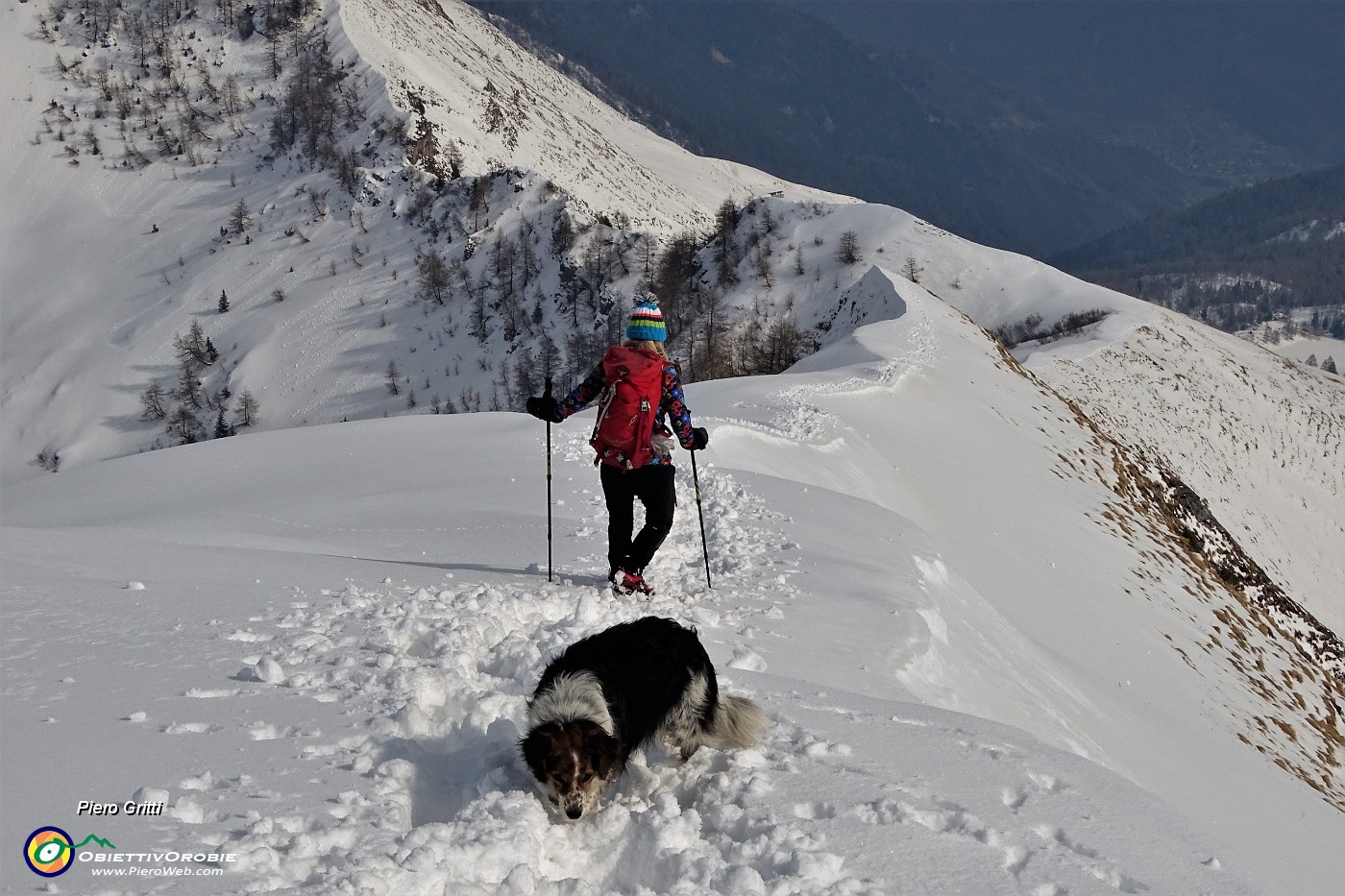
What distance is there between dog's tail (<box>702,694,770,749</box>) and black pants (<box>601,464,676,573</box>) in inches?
113

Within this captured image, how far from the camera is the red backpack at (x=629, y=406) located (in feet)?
23.2

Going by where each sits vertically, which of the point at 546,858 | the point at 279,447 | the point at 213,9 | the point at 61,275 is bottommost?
the point at 61,275

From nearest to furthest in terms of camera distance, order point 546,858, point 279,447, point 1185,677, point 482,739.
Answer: point 546,858
point 482,739
point 1185,677
point 279,447

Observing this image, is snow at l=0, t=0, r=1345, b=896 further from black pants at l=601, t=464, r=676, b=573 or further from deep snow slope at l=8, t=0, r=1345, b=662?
deep snow slope at l=8, t=0, r=1345, b=662

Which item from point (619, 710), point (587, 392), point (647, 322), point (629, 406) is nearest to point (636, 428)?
point (629, 406)

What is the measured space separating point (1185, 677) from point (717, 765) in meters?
12.9

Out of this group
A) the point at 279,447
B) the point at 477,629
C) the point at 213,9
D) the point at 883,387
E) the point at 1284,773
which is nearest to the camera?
the point at 477,629

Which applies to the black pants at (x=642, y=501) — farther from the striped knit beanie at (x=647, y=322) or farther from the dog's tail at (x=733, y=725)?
the dog's tail at (x=733, y=725)

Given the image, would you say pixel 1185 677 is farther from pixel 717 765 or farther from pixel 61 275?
pixel 61 275

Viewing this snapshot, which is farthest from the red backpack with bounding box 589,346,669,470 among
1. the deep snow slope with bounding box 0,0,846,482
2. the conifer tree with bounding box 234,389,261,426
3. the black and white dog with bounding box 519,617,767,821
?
the conifer tree with bounding box 234,389,261,426

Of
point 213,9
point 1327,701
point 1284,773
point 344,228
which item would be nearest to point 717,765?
point 1284,773

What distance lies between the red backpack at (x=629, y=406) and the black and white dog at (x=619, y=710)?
2.63 metres

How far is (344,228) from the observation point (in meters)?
80.6

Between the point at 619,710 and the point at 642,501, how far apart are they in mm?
3321
